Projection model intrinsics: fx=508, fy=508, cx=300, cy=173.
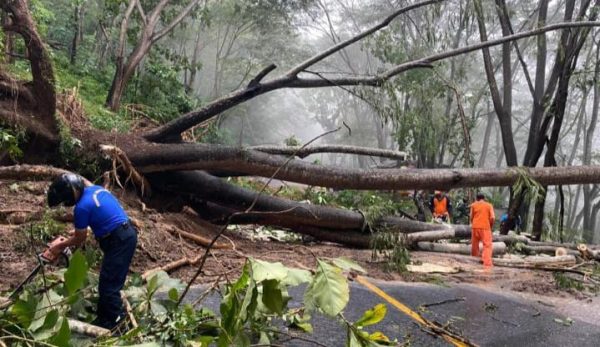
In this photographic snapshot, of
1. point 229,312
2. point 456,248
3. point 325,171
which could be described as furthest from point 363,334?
point 456,248

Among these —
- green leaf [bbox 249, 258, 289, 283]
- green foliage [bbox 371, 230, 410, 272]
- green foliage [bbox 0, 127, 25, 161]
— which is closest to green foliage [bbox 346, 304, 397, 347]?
green leaf [bbox 249, 258, 289, 283]

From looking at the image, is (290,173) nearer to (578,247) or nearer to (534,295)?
(534,295)

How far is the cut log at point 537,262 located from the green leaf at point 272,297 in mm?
7596

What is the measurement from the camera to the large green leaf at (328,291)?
272 centimetres

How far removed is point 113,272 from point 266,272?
5.42ft

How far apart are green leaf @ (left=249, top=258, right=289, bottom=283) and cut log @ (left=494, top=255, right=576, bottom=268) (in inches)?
305

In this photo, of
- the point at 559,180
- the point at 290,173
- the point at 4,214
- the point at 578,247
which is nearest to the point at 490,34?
the point at 578,247

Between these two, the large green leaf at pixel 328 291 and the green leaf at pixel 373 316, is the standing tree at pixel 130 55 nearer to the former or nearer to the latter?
the large green leaf at pixel 328 291

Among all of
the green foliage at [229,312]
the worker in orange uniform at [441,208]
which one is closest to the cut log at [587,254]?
the worker in orange uniform at [441,208]

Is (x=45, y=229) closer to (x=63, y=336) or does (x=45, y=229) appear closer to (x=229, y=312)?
(x=63, y=336)

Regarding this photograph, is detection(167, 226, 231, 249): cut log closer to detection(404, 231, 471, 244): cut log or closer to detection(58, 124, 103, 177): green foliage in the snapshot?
detection(58, 124, 103, 177): green foliage

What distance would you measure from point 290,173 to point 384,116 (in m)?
1.86

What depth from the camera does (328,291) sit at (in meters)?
2.78

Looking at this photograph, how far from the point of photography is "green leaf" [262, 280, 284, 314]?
118 inches
